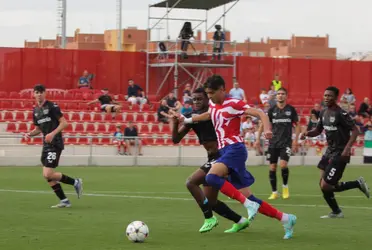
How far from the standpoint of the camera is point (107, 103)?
1337 inches

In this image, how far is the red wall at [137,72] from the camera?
37688 millimetres

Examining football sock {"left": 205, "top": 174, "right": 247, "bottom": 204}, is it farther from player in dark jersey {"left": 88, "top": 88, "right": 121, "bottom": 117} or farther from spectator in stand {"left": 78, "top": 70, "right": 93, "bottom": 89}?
spectator in stand {"left": 78, "top": 70, "right": 93, "bottom": 89}

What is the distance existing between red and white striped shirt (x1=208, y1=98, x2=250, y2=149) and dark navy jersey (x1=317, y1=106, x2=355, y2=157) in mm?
2978

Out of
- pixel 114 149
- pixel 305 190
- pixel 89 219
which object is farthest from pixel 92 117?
pixel 89 219

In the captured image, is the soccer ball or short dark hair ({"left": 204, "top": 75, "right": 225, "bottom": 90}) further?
short dark hair ({"left": 204, "top": 75, "right": 225, "bottom": 90})

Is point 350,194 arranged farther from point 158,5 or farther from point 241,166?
point 158,5

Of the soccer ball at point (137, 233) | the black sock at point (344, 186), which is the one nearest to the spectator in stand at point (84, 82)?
the black sock at point (344, 186)

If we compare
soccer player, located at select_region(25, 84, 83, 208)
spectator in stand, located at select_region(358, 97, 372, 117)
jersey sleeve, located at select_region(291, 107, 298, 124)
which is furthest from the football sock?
spectator in stand, located at select_region(358, 97, 372, 117)

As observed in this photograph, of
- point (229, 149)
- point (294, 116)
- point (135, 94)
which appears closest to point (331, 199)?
point (229, 149)

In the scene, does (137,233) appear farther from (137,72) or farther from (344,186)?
(137,72)

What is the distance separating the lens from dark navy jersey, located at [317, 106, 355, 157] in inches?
533

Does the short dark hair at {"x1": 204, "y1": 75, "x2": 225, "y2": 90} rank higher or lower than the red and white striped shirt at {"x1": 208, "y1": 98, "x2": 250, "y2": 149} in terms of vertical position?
higher

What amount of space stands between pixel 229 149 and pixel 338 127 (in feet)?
10.5

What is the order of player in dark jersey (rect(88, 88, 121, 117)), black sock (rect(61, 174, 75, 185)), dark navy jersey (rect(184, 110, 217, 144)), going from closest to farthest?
dark navy jersey (rect(184, 110, 217, 144)) → black sock (rect(61, 174, 75, 185)) → player in dark jersey (rect(88, 88, 121, 117))
